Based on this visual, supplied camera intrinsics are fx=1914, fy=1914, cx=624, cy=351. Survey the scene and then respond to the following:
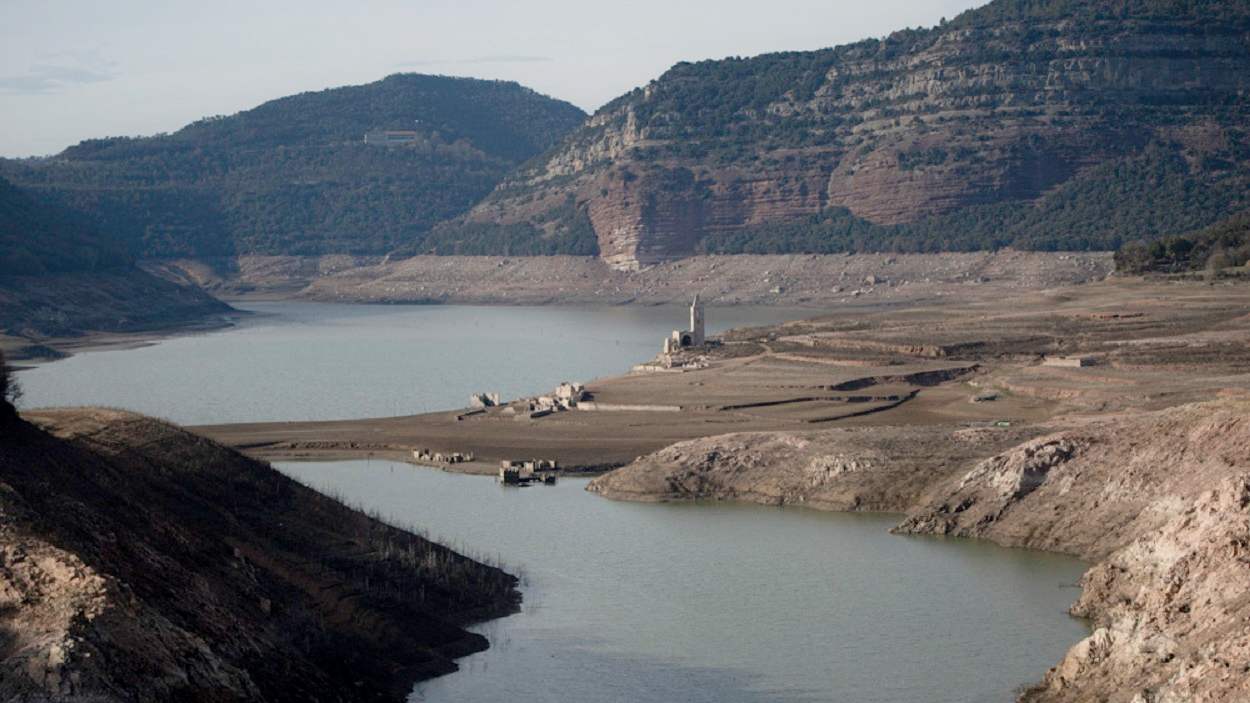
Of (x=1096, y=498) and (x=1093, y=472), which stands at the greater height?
(x=1093, y=472)

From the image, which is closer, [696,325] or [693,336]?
[696,325]

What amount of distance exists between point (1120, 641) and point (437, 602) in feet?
39.8

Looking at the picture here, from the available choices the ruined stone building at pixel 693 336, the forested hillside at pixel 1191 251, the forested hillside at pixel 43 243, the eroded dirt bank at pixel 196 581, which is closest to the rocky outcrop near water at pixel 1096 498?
the eroded dirt bank at pixel 196 581

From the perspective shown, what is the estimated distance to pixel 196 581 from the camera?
936 inches

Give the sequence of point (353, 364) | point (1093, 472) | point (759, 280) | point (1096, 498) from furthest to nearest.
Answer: point (759, 280), point (353, 364), point (1093, 472), point (1096, 498)

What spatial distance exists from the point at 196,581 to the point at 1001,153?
153678 millimetres

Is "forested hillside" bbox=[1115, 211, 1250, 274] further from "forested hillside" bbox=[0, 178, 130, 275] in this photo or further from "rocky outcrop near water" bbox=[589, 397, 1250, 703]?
"forested hillside" bbox=[0, 178, 130, 275]

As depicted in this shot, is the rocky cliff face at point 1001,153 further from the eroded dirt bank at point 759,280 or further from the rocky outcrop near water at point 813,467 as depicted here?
the rocky outcrop near water at point 813,467

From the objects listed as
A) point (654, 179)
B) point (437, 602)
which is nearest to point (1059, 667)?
point (437, 602)

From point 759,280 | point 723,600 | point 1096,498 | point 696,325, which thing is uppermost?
point 759,280

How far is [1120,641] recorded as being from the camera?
23.6 meters

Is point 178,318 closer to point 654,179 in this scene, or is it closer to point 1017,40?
point 654,179

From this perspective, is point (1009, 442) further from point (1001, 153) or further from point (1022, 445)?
point (1001, 153)

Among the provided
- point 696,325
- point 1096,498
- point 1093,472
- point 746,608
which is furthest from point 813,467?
point 696,325
